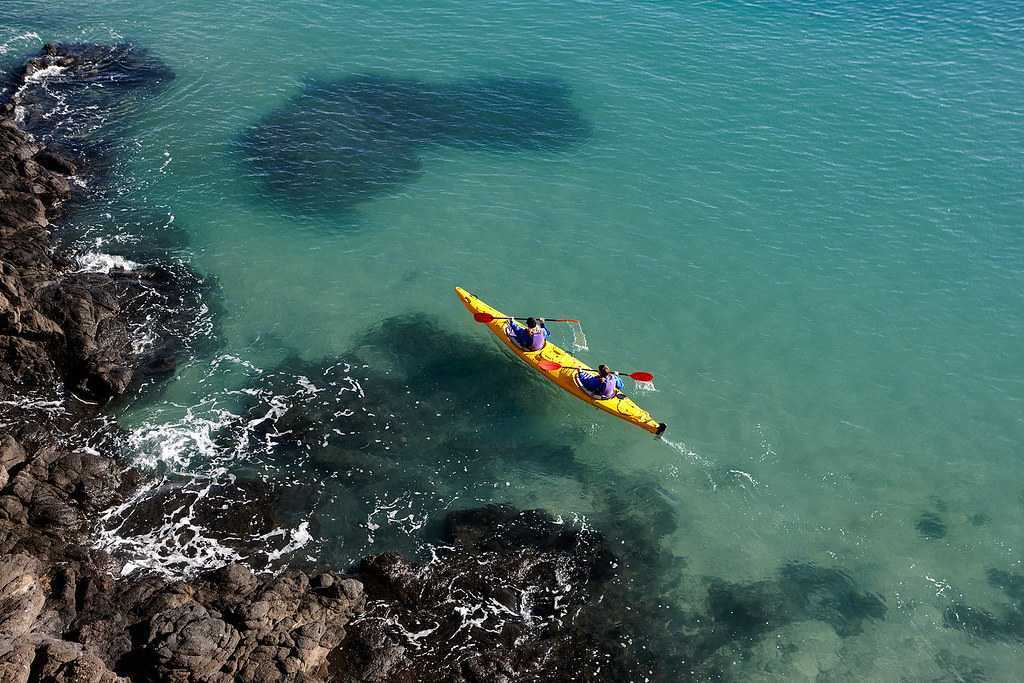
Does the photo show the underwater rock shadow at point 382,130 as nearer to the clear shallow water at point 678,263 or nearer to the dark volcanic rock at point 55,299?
the clear shallow water at point 678,263

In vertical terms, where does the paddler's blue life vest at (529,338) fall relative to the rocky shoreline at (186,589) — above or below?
above

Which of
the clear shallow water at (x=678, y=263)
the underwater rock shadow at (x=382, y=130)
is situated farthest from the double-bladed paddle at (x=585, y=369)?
the underwater rock shadow at (x=382, y=130)

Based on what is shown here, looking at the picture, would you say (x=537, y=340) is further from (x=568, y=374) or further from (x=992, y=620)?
(x=992, y=620)

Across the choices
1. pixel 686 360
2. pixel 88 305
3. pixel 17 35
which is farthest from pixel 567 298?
pixel 17 35

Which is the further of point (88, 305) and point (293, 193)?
point (293, 193)

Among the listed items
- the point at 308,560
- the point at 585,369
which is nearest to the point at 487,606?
the point at 308,560

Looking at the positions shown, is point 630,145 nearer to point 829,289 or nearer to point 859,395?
point 829,289

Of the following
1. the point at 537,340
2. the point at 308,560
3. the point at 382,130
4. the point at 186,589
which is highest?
the point at 382,130
